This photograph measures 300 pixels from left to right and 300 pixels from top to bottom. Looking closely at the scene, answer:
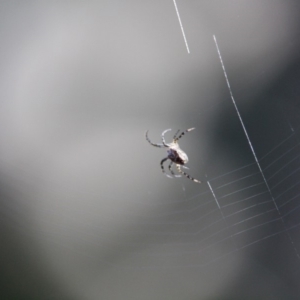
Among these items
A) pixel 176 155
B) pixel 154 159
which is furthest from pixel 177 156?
pixel 154 159

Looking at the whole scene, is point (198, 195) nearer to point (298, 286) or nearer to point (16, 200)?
point (298, 286)

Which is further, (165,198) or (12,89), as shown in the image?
(12,89)

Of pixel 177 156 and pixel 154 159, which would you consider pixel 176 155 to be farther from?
pixel 154 159

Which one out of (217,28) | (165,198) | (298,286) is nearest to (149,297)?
(165,198)
